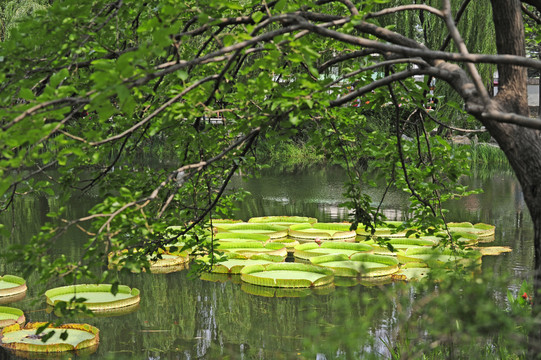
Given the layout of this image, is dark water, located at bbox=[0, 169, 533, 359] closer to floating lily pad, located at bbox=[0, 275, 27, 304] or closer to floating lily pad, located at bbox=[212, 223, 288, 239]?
floating lily pad, located at bbox=[0, 275, 27, 304]

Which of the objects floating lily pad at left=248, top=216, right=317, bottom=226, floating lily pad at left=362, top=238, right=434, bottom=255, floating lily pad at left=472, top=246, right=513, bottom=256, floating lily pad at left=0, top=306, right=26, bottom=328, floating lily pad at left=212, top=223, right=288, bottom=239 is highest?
floating lily pad at left=248, top=216, right=317, bottom=226

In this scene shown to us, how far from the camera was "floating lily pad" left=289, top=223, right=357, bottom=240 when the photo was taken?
8.25 m

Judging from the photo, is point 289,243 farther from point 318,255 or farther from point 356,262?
point 356,262

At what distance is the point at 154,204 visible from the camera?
3221 millimetres

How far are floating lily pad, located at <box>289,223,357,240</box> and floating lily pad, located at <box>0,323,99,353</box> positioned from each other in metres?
3.75

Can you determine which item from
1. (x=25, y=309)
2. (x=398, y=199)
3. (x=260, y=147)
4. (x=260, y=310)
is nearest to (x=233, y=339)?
(x=260, y=310)

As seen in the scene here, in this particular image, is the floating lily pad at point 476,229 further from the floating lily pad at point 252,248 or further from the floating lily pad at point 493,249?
the floating lily pad at point 252,248

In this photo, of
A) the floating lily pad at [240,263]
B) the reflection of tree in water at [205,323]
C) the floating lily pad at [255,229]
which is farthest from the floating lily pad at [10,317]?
the floating lily pad at [255,229]

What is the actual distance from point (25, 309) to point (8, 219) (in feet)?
15.5

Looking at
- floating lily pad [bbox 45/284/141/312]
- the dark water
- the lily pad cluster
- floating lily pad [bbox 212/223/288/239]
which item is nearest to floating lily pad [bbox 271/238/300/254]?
the lily pad cluster

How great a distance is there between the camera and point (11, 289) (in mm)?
6184

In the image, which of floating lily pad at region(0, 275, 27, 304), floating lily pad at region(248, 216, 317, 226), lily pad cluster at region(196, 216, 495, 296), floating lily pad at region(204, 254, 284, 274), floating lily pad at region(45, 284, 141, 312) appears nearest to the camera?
floating lily pad at region(45, 284, 141, 312)

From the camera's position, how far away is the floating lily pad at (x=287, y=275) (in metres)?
6.33

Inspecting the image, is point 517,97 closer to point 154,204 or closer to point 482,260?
point 154,204
